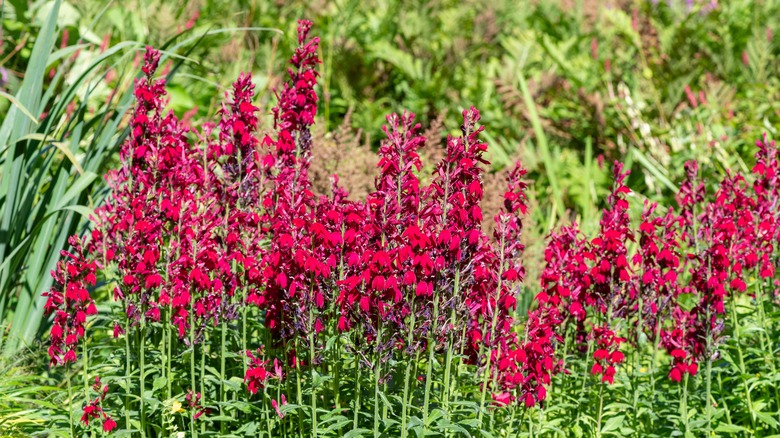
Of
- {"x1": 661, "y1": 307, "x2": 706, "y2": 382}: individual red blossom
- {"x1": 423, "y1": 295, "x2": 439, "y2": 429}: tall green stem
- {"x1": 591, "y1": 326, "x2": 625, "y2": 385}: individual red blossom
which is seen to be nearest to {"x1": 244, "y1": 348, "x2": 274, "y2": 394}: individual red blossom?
{"x1": 423, "y1": 295, "x2": 439, "y2": 429}: tall green stem

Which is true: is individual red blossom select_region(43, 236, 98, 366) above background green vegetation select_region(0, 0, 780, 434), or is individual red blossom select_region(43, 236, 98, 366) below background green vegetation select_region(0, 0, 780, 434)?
below

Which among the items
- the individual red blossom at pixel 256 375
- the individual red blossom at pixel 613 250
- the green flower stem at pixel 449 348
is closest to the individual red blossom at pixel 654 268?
the individual red blossom at pixel 613 250

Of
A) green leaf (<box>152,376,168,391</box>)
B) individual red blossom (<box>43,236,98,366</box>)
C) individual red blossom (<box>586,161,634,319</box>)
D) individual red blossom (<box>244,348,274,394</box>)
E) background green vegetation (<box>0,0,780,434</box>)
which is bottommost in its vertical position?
green leaf (<box>152,376,168,391</box>)

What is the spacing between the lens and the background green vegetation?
752 centimetres

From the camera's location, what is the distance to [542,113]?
8.75 m

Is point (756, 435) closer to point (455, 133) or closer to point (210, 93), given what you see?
point (455, 133)

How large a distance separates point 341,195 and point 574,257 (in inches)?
42.5

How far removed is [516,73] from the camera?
884 centimetres

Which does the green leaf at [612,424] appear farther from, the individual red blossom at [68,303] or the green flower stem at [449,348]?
the individual red blossom at [68,303]

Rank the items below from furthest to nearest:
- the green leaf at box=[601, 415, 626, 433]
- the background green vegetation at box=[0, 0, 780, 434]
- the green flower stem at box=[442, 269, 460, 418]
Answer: the background green vegetation at box=[0, 0, 780, 434], the green leaf at box=[601, 415, 626, 433], the green flower stem at box=[442, 269, 460, 418]

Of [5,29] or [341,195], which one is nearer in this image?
[341,195]

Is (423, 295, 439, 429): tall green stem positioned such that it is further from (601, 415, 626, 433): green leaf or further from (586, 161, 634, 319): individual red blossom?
(601, 415, 626, 433): green leaf

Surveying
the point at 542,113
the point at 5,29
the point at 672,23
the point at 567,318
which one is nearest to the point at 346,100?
the point at 542,113

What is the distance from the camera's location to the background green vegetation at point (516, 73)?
7516mm
